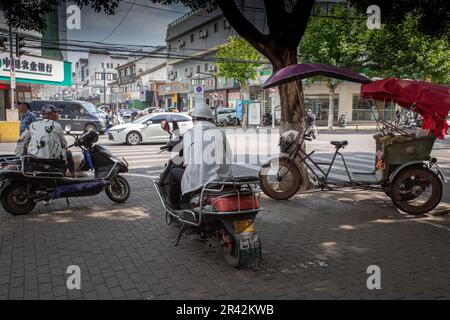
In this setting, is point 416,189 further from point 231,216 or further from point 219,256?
point 231,216

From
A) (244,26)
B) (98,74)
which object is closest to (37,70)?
(244,26)

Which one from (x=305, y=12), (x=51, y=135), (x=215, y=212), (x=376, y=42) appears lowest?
(x=215, y=212)

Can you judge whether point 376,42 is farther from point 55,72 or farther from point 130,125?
point 55,72

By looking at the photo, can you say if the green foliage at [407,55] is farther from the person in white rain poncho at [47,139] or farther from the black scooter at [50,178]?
the person in white rain poncho at [47,139]

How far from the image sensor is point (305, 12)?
794 centimetres

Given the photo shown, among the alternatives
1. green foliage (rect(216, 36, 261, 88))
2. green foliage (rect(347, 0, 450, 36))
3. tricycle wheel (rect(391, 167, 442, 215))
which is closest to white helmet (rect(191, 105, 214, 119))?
tricycle wheel (rect(391, 167, 442, 215))

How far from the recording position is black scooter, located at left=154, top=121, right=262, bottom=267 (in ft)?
14.0

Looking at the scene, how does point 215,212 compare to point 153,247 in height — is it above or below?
above

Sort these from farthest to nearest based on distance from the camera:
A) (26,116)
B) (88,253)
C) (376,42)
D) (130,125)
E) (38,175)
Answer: (376,42) → (130,125) → (26,116) → (38,175) → (88,253)

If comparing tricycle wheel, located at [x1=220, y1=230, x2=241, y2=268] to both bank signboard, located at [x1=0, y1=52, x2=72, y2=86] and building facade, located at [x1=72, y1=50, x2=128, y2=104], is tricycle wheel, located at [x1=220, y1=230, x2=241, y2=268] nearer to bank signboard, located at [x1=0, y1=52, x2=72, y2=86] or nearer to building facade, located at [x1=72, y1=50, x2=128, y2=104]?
bank signboard, located at [x1=0, y1=52, x2=72, y2=86]

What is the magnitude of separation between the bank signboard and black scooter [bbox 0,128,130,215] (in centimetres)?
2051
